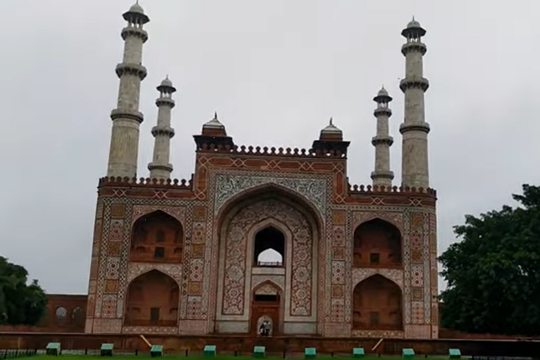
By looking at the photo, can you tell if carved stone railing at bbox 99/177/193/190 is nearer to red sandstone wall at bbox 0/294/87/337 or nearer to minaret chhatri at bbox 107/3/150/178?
minaret chhatri at bbox 107/3/150/178

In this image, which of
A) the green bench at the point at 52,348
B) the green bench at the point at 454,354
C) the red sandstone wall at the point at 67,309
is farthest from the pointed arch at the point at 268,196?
the red sandstone wall at the point at 67,309

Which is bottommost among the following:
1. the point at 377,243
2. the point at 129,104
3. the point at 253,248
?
the point at 253,248

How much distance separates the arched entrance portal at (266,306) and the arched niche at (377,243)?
2.48m

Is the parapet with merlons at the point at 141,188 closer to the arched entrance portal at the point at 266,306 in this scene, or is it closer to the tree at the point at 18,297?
the arched entrance portal at the point at 266,306

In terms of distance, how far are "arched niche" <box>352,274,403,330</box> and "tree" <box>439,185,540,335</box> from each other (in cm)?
241

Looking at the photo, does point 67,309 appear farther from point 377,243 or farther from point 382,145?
point 382,145

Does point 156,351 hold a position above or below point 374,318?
below

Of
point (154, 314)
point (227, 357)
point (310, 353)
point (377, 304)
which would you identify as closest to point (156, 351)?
point (227, 357)

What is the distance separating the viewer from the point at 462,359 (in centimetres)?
1423

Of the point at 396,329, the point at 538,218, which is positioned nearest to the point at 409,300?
the point at 396,329

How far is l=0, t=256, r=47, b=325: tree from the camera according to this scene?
22527mm

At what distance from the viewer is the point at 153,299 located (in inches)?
741

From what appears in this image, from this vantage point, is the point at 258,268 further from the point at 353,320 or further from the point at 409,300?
the point at 409,300

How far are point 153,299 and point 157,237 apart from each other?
67.2 inches
